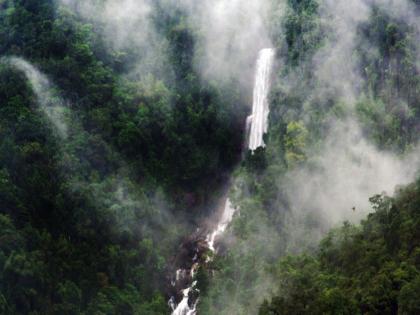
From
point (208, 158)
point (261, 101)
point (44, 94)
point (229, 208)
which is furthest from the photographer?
point (261, 101)

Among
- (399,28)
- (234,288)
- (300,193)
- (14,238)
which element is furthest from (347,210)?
(14,238)

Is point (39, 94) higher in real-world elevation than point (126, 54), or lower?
lower

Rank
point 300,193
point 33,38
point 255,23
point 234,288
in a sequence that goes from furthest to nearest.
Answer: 1. point 255,23
2. point 33,38
3. point 300,193
4. point 234,288

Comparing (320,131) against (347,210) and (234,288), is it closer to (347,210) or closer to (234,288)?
(347,210)

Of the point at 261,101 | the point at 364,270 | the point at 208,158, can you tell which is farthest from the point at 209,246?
the point at 364,270

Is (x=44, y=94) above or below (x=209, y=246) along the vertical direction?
above

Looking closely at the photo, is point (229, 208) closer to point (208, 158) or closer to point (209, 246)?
point (209, 246)

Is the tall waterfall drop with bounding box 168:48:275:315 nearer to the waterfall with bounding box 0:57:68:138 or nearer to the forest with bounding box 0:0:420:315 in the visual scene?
the forest with bounding box 0:0:420:315
